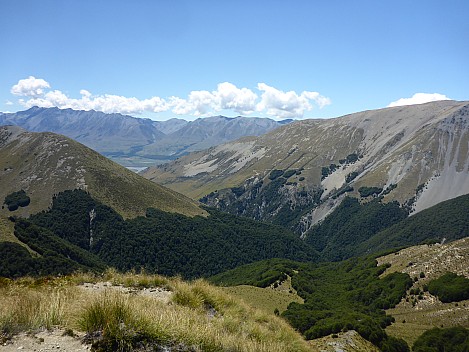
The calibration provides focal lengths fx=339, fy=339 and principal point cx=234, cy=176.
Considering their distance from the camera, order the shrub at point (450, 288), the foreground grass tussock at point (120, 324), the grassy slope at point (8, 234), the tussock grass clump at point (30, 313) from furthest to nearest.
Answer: the grassy slope at point (8, 234) < the shrub at point (450, 288) < the tussock grass clump at point (30, 313) < the foreground grass tussock at point (120, 324)

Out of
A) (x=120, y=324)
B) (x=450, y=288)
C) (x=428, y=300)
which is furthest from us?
(x=428, y=300)

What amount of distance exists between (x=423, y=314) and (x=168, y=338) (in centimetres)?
7784

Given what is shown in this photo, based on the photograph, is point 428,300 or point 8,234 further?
point 8,234

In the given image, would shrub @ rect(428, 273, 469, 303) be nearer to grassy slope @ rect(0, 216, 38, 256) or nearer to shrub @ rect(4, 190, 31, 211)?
grassy slope @ rect(0, 216, 38, 256)

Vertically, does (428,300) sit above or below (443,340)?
below

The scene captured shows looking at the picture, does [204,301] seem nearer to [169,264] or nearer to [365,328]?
[365,328]

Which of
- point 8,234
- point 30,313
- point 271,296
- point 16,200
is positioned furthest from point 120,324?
point 16,200

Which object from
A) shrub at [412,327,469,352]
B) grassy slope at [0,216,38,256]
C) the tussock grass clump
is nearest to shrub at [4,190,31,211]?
grassy slope at [0,216,38,256]

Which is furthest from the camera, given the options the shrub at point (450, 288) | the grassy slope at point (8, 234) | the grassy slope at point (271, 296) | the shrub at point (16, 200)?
the shrub at point (16, 200)

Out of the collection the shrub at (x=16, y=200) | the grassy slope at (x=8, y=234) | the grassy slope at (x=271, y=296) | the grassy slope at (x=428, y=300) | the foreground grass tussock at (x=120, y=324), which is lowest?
the grassy slope at (x=271, y=296)

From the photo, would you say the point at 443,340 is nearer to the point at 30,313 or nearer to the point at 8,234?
the point at 30,313

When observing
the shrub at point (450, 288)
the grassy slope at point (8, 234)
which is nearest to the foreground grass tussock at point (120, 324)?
the shrub at point (450, 288)

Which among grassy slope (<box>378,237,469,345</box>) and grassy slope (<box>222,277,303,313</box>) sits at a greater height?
grassy slope (<box>378,237,469,345</box>)

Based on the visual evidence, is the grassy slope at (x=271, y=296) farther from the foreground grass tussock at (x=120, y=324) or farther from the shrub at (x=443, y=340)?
the foreground grass tussock at (x=120, y=324)
